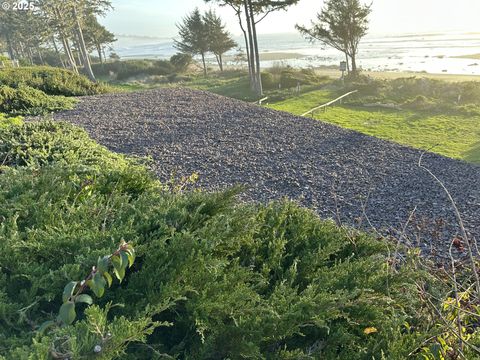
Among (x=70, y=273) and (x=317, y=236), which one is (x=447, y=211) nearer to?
(x=317, y=236)

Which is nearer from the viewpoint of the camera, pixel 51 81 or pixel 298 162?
pixel 298 162

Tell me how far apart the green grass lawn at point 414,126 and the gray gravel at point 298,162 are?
322cm

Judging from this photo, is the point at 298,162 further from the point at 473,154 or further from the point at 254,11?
the point at 254,11

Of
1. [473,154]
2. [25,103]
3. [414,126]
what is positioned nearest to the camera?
[25,103]

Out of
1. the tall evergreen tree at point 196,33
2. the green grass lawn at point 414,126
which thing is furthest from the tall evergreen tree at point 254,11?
the tall evergreen tree at point 196,33

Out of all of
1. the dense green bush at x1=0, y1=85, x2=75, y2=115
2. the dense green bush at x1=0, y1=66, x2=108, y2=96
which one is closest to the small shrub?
the dense green bush at x1=0, y1=66, x2=108, y2=96

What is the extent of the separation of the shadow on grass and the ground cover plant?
927cm

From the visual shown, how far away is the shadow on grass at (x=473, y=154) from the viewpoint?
34.1 ft

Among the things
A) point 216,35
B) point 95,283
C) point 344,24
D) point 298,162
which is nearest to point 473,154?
point 298,162

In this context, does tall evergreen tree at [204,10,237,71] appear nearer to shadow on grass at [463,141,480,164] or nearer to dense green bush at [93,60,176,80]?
dense green bush at [93,60,176,80]

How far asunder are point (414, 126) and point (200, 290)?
47.7 ft

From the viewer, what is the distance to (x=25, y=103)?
10359mm

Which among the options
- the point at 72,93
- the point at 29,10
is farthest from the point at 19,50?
the point at 72,93

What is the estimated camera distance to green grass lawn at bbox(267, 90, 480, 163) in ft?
38.8
